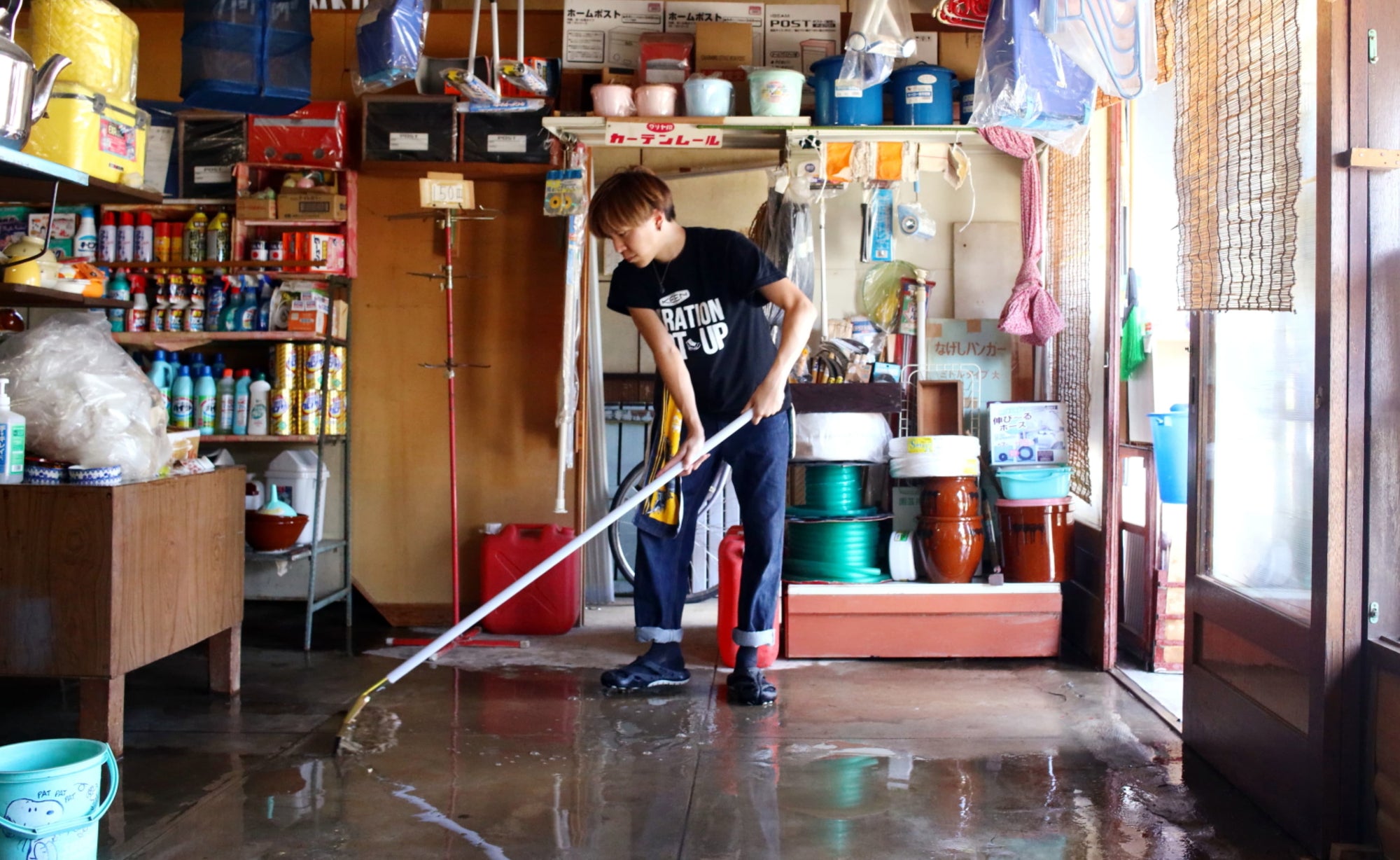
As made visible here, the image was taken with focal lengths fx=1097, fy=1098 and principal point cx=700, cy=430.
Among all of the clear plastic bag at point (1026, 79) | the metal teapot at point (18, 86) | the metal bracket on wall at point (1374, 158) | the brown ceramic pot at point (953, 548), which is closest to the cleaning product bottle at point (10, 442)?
the metal teapot at point (18, 86)

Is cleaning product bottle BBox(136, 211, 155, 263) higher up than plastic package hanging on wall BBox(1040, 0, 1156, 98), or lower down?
lower down

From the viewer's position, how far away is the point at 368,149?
4.31 m

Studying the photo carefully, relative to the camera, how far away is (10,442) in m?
2.58

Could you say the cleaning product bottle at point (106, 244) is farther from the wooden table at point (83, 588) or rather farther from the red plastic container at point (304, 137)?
the wooden table at point (83, 588)

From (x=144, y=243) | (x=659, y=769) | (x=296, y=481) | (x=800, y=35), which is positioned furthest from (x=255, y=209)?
(x=659, y=769)

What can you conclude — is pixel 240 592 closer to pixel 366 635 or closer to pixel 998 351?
pixel 366 635

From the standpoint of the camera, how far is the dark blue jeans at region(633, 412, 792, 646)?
331 centimetres

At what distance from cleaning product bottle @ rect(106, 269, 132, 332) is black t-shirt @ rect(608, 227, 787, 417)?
2.26m

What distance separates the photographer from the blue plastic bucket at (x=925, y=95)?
4059 millimetres

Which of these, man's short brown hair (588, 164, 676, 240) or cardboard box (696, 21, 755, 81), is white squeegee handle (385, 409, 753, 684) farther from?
cardboard box (696, 21, 755, 81)

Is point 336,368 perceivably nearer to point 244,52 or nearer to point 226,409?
point 226,409

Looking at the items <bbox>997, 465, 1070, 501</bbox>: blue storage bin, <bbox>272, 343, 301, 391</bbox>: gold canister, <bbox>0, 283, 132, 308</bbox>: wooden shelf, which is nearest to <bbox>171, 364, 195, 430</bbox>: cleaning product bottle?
<bbox>272, 343, 301, 391</bbox>: gold canister

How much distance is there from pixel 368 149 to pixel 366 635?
1.91 meters

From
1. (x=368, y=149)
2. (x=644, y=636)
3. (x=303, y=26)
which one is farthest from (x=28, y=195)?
(x=644, y=636)
